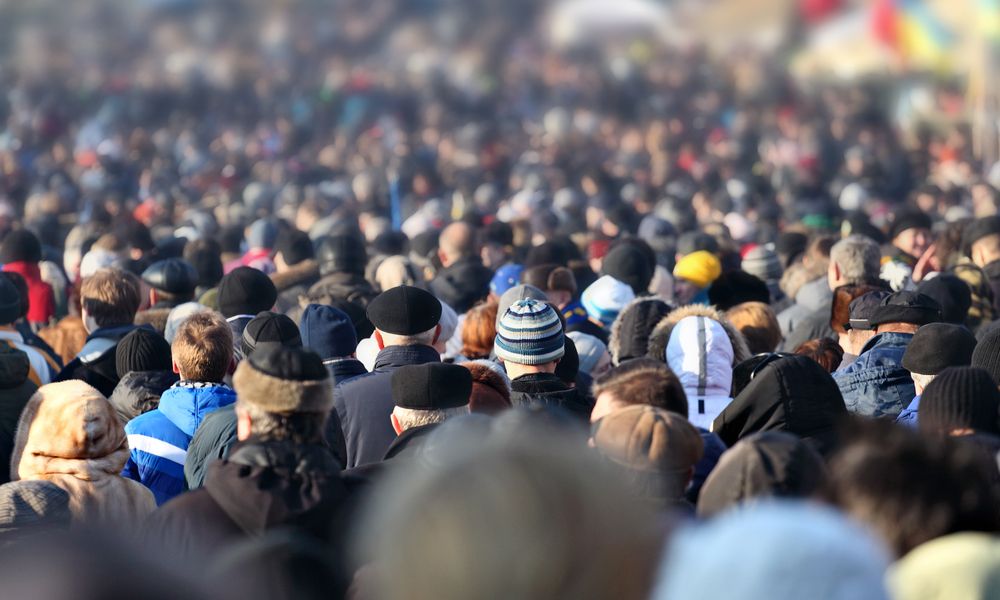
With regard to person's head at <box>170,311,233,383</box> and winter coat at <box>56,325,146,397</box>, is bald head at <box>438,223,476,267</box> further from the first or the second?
person's head at <box>170,311,233,383</box>

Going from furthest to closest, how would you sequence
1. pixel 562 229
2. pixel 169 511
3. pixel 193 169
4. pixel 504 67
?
pixel 504 67 → pixel 193 169 → pixel 562 229 → pixel 169 511

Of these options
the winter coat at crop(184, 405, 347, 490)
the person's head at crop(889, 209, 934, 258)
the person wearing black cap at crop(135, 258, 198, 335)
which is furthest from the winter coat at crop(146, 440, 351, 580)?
the person's head at crop(889, 209, 934, 258)

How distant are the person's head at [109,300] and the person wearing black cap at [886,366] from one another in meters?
3.54

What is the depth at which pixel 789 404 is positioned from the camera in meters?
4.73

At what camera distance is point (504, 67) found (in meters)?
35.0

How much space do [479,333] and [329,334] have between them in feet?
2.66

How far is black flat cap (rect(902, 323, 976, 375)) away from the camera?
217 inches

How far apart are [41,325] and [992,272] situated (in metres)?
6.16

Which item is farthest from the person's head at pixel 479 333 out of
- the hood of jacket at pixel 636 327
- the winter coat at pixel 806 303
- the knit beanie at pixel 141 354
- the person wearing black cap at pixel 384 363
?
the winter coat at pixel 806 303

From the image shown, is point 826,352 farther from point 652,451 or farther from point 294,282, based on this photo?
point 294,282

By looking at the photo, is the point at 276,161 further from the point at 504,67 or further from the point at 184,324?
the point at 184,324

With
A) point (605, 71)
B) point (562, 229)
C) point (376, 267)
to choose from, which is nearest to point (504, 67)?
point (605, 71)

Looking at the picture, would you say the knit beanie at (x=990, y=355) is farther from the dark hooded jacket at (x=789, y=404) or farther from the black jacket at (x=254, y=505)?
the black jacket at (x=254, y=505)

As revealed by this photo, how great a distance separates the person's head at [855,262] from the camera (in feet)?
25.3
